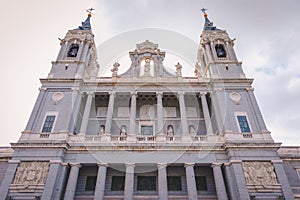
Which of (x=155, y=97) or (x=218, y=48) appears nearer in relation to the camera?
(x=155, y=97)

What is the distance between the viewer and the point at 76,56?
94.9 ft

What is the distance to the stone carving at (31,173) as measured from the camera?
60.0 feet

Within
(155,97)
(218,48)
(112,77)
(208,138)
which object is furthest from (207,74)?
(112,77)

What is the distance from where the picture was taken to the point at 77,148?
2044cm

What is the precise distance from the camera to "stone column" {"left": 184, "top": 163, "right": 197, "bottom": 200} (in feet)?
58.9

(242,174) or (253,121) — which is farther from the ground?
(253,121)

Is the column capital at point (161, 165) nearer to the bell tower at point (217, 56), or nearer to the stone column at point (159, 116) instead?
the stone column at point (159, 116)

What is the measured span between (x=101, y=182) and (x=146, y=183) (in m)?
4.42

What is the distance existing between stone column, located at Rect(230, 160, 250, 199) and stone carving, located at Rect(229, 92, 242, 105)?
7289 millimetres

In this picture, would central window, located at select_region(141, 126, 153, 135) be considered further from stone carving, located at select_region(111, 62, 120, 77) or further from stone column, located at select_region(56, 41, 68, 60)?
stone column, located at select_region(56, 41, 68, 60)

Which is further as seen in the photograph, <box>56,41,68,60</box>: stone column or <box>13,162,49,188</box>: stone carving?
<box>56,41,68,60</box>: stone column

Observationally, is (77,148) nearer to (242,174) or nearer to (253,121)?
(242,174)

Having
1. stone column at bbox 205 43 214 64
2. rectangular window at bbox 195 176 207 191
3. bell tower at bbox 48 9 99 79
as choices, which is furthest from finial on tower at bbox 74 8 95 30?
rectangular window at bbox 195 176 207 191

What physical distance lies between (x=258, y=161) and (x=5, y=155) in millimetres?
24286
